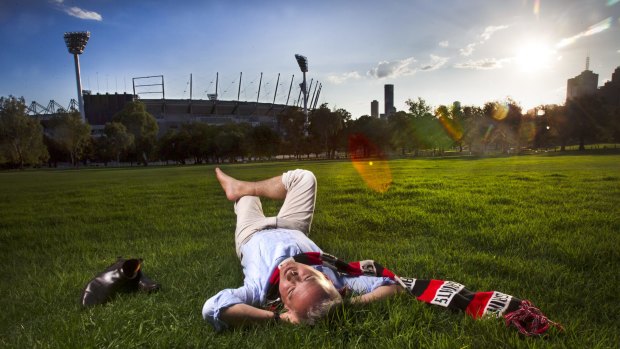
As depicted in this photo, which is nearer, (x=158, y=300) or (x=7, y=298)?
(x=158, y=300)

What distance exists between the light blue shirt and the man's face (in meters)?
0.41

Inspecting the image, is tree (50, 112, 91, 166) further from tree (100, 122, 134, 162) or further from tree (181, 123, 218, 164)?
tree (181, 123, 218, 164)

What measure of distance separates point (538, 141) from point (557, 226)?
226 feet

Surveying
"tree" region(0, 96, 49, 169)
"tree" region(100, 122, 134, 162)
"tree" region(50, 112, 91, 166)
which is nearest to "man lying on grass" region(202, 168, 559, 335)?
"tree" region(0, 96, 49, 169)

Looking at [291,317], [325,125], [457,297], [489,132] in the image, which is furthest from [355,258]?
[489,132]

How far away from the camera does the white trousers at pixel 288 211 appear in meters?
4.63

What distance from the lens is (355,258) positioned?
479cm

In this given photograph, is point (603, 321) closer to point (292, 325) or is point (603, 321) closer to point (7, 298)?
point (292, 325)

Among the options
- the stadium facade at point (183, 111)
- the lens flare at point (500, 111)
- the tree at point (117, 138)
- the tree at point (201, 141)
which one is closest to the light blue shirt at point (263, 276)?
the tree at point (117, 138)

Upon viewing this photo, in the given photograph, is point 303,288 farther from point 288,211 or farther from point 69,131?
point 69,131

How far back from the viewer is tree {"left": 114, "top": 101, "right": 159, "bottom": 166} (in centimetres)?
6512

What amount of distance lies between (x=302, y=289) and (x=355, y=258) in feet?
6.77

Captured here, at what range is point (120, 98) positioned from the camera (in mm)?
100500

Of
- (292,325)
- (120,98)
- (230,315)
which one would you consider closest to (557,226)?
(292,325)
